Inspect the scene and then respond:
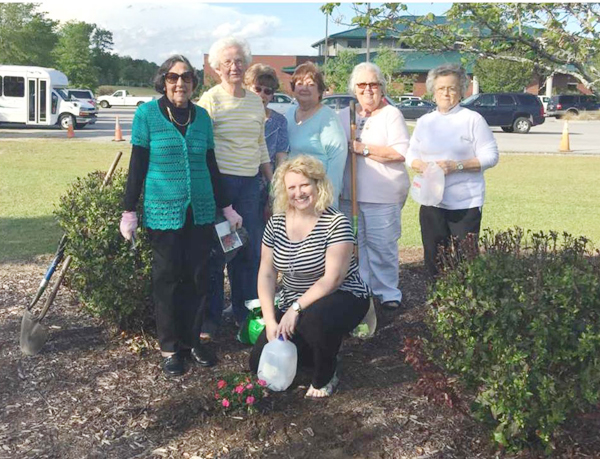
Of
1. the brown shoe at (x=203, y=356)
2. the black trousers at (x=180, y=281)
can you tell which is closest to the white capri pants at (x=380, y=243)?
the black trousers at (x=180, y=281)

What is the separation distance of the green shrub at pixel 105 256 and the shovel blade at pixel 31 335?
0.32 meters

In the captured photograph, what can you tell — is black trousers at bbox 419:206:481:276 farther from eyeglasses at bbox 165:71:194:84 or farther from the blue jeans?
eyeglasses at bbox 165:71:194:84

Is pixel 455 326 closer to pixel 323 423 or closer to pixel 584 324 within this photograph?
pixel 584 324

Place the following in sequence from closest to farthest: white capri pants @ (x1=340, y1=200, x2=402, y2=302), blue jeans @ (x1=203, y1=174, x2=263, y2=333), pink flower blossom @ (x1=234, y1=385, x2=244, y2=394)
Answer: pink flower blossom @ (x1=234, y1=385, x2=244, y2=394)
blue jeans @ (x1=203, y1=174, x2=263, y2=333)
white capri pants @ (x1=340, y1=200, x2=402, y2=302)

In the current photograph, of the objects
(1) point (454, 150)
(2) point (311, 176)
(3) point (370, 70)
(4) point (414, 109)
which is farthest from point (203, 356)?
(4) point (414, 109)

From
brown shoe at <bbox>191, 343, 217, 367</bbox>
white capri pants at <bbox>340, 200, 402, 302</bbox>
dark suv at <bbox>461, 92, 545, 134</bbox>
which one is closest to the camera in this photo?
brown shoe at <bbox>191, 343, 217, 367</bbox>

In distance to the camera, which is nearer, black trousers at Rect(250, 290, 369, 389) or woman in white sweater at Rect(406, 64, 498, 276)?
black trousers at Rect(250, 290, 369, 389)

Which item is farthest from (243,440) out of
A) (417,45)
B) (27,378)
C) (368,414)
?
(417,45)

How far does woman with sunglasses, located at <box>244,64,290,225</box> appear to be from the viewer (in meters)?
4.60

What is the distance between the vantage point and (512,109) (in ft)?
95.7

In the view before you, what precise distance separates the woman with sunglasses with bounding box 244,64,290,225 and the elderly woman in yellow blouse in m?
0.14

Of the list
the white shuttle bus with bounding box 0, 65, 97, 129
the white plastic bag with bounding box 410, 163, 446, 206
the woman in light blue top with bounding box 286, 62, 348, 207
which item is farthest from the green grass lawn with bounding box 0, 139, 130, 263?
the white shuttle bus with bounding box 0, 65, 97, 129

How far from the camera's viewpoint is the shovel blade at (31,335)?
4219mm

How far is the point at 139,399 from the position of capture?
3701 millimetres
